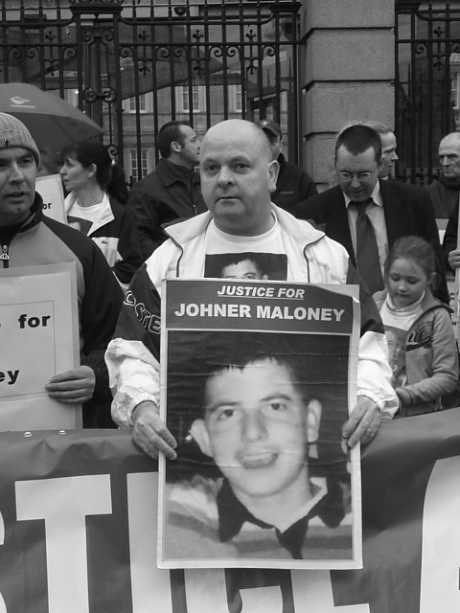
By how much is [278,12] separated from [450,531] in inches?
314

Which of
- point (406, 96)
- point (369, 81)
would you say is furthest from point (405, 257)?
point (406, 96)

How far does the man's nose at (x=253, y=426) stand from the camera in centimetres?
281

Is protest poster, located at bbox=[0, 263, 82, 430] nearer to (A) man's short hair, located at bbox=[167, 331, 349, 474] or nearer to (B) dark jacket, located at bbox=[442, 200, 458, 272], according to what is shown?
(A) man's short hair, located at bbox=[167, 331, 349, 474]

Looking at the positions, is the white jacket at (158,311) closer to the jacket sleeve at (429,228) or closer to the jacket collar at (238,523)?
the jacket collar at (238,523)

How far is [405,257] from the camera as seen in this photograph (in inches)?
193

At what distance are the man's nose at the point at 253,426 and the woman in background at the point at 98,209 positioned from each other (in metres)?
3.14

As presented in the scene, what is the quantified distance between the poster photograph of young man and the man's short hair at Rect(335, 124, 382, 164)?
275cm

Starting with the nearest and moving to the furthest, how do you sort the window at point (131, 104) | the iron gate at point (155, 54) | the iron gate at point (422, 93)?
the iron gate at point (155, 54)
the iron gate at point (422, 93)
the window at point (131, 104)

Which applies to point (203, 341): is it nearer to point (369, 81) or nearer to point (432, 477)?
point (432, 477)

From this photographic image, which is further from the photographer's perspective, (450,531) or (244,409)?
(450,531)

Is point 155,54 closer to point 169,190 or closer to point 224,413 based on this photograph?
point 169,190

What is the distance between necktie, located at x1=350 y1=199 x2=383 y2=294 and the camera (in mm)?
5445

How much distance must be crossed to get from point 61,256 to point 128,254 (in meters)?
2.50

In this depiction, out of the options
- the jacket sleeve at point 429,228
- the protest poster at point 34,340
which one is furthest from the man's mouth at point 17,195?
the jacket sleeve at point 429,228
